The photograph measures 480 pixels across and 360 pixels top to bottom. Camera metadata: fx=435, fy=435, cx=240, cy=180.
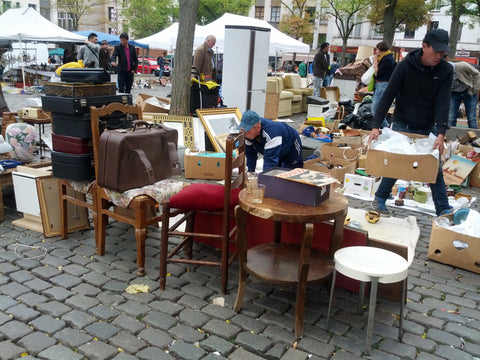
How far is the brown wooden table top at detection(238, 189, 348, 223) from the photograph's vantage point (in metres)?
2.58

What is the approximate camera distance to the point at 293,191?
2.76m

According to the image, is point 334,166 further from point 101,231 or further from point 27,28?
point 27,28

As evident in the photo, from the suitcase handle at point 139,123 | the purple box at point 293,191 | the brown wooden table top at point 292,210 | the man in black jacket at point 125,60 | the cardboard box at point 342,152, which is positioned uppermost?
the man in black jacket at point 125,60

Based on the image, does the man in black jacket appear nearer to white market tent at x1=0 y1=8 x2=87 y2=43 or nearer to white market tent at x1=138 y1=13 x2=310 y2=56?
white market tent at x1=138 y1=13 x2=310 y2=56

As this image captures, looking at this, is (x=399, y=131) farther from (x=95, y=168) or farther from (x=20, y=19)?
(x=20, y=19)

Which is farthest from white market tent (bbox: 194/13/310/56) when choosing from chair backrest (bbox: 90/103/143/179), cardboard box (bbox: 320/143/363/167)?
chair backrest (bbox: 90/103/143/179)

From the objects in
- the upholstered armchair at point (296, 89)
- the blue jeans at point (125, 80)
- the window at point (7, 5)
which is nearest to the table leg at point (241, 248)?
the blue jeans at point (125, 80)

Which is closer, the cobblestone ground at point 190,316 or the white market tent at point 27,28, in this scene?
the cobblestone ground at point 190,316

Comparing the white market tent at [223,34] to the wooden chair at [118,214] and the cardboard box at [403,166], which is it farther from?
the wooden chair at [118,214]

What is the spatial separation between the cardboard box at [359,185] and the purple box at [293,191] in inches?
117

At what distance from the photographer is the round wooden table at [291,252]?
2.60 meters

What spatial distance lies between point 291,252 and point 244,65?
5979mm

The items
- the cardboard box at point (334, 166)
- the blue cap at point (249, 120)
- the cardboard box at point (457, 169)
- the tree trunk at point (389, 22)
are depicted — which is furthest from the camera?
the tree trunk at point (389, 22)

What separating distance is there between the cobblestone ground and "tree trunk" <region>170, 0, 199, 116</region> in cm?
416
